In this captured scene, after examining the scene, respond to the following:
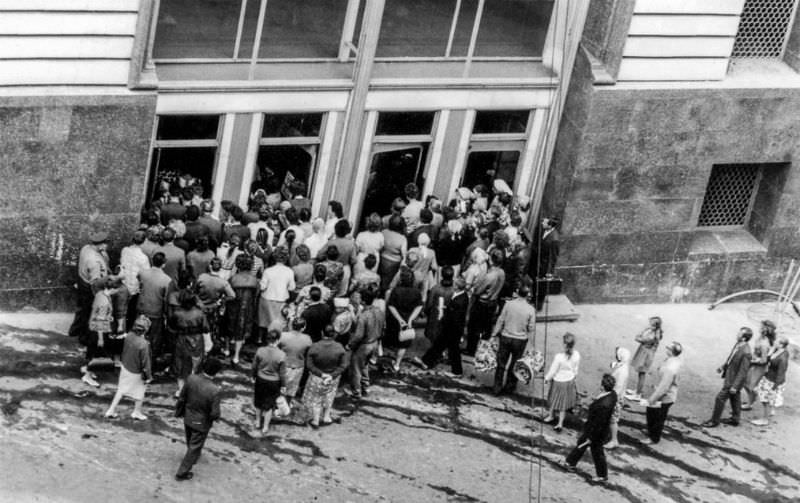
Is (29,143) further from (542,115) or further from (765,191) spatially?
(765,191)

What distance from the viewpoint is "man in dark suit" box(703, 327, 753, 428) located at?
2295 centimetres

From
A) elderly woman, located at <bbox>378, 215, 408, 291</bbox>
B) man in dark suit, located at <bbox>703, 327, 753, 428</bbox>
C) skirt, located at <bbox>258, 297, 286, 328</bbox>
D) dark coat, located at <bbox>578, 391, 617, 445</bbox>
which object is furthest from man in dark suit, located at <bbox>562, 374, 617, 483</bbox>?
skirt, located at <bbox>258, 297, 286, 328</bbox>

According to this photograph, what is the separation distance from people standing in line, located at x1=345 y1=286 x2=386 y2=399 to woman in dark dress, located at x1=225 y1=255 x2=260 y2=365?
1567 mm

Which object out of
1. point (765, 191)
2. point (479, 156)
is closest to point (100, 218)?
point (479, 156)

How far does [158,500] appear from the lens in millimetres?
19438

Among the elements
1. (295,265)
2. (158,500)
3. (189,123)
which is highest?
(189,123)

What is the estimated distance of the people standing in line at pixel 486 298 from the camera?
77.9ft

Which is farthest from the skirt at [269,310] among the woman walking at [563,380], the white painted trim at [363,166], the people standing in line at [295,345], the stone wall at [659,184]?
the stone wall at [659,184]

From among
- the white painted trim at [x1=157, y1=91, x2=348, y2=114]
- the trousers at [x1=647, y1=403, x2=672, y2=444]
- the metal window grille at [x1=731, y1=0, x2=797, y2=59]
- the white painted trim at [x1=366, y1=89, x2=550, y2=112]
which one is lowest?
the trousers at [x1=647, y1=403, x2=672, y2=444]

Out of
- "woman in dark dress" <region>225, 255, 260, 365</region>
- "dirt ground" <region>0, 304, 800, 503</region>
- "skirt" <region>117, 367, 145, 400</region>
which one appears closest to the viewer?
"dirt ground" <region>0, 304, 800, 503</region>

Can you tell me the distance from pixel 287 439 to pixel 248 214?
13.0 feet

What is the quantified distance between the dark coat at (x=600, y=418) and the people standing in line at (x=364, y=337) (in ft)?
10.6

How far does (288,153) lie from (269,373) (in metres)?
5.67

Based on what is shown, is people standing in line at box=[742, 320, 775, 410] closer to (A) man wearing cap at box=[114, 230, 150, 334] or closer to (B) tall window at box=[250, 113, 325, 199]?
(B) tall window at box=[250, 113, 325, 199]
